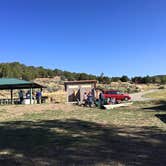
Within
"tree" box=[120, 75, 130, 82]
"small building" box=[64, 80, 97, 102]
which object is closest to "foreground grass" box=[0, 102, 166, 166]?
"small building" box=[64, 80, 97, 102]

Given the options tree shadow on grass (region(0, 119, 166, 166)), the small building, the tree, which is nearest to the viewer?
tree shadow on grass (region(0, 119, 166, 166))

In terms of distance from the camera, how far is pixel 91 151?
825 centimetres

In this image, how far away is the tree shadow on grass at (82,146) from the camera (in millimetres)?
7320

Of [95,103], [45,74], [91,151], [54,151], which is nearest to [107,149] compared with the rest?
[91,151]

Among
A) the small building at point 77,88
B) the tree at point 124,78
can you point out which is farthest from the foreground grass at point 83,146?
the tree at point 124,78

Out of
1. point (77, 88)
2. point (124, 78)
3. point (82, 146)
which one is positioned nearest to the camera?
point (82, 146)

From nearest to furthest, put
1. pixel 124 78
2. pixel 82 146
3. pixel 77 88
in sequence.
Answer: pixel 82 146
pixel 77 88
pixel 124 78

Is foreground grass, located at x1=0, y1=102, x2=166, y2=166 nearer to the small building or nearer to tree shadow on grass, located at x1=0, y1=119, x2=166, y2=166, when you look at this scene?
tree shadow on grass, located at x1=0, y1=119, x2=166, y2=166

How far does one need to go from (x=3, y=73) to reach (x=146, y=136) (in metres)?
83.4

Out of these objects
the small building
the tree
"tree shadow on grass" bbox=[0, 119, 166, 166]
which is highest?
the tree

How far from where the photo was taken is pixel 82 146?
886 centimetres

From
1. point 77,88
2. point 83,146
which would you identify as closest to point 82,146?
point 83,146

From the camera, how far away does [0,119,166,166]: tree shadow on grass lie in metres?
7.32

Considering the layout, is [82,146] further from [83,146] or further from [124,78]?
[124,78]
